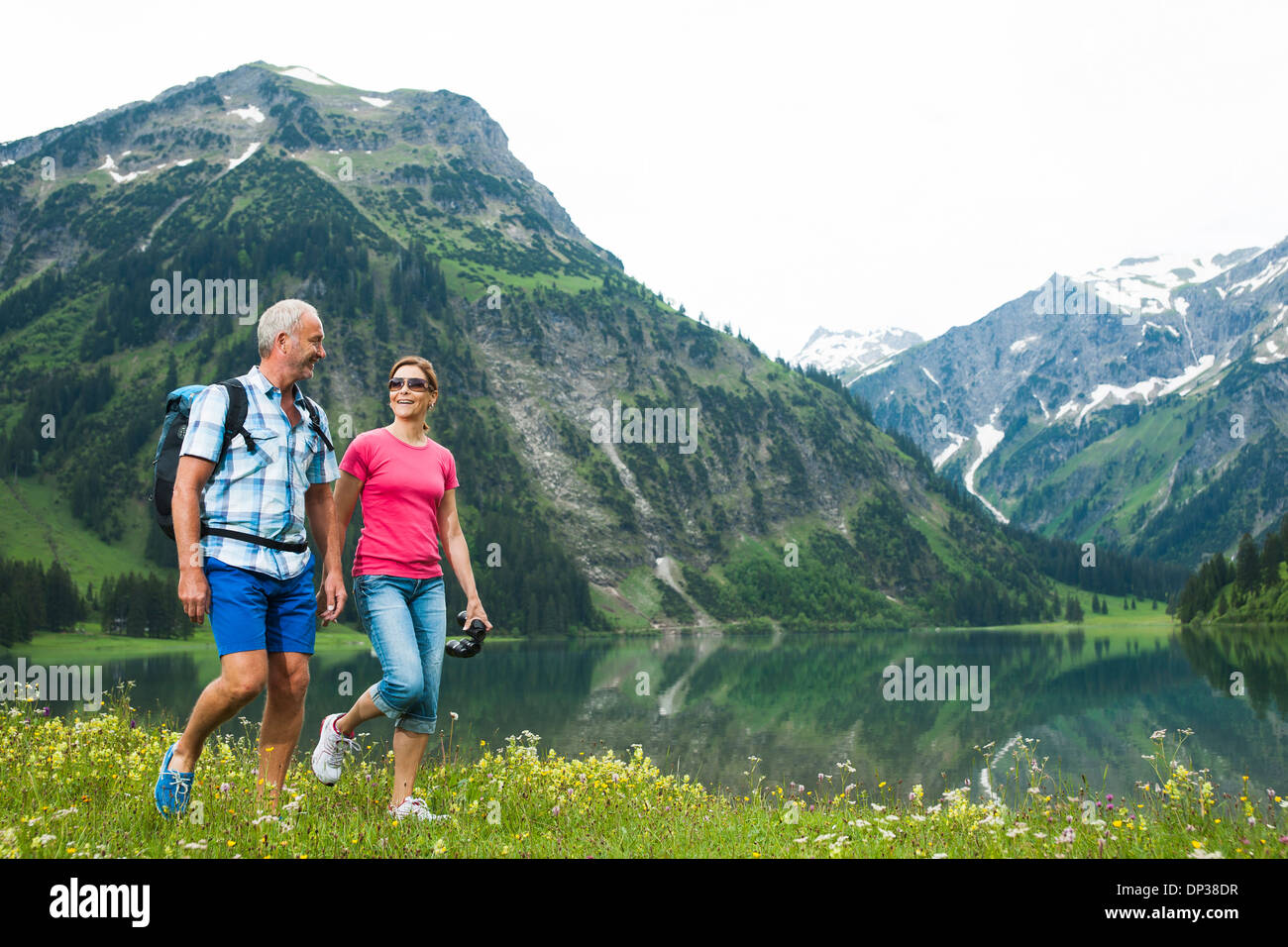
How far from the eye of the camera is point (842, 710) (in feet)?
175

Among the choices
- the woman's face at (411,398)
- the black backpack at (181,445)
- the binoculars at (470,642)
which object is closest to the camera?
the black backpack at (181,445)

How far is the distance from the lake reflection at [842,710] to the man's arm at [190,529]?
305 inches

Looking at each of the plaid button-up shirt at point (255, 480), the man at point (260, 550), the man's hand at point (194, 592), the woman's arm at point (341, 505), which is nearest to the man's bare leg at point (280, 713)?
the man at point (260, 550)

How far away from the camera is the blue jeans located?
794 centimetres

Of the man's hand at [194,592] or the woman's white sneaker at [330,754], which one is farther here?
the woman's white sneaker at [330,754]

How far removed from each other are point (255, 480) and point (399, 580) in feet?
5.40

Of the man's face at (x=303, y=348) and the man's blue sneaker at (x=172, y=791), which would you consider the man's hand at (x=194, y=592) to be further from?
the man's face at (x=303, y=348)

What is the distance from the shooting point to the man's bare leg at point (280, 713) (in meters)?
7.55

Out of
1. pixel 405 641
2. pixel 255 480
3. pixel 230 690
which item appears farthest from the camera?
pixel 405 641

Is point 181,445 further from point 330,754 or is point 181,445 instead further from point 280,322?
point 330,754

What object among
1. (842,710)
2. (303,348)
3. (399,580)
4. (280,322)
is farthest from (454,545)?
(842,710)

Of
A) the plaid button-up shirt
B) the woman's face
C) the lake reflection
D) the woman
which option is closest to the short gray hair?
the plaid button-up shirt

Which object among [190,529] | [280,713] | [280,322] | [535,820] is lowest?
[535,820]
